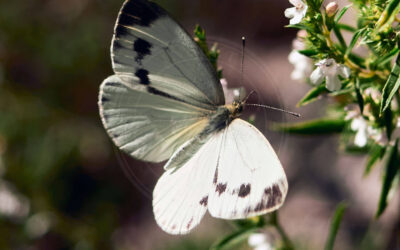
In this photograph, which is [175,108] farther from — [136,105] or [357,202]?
[357,202]

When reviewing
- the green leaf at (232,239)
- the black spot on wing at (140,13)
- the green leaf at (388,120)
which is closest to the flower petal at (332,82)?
the green leaf at (388,120)

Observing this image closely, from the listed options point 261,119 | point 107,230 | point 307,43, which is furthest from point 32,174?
point 307,43

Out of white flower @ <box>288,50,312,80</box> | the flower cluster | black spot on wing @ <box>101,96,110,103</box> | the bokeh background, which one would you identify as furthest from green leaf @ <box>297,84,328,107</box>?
the bokeh background

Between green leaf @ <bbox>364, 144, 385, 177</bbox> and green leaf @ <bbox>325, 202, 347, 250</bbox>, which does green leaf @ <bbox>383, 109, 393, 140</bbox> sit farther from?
green leaf @ <bbox>325, 202, 347, 250</bbox>

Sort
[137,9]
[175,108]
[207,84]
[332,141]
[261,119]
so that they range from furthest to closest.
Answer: [332,141]
[261,119]
[175,108]
[207,84]
[137,9]

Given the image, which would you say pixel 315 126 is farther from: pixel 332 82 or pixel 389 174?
pixel 332 82

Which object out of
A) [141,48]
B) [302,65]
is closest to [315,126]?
[302,65]
